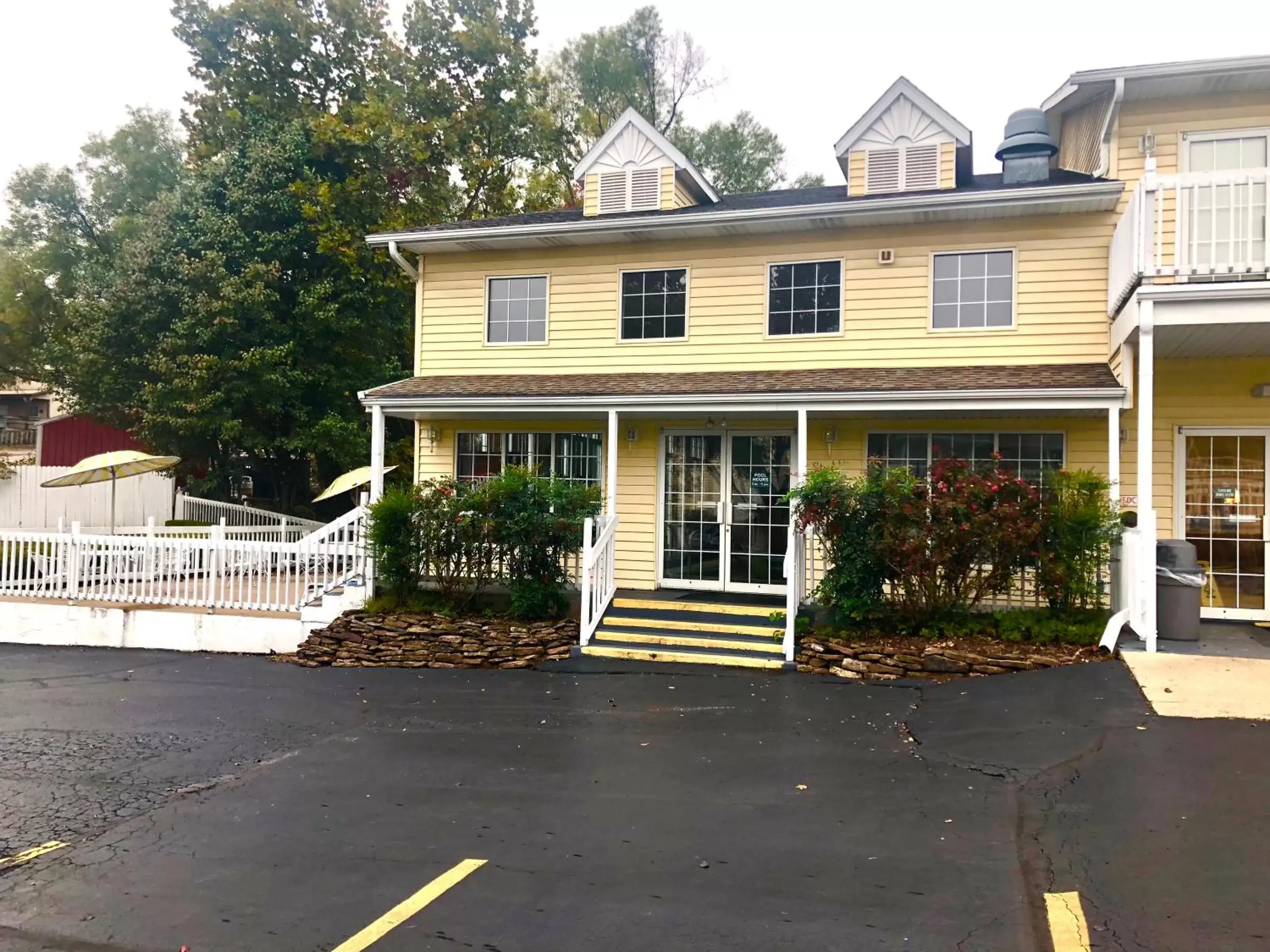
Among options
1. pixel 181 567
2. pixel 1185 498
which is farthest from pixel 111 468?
pixel 1185 498

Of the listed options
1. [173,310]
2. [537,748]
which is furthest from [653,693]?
[173,310]

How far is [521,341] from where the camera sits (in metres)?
13.6

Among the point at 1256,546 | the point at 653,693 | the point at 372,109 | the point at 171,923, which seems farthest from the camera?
the point at 372,109

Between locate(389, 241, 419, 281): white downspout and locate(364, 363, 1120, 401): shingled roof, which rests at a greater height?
locate(389, 241, 419, 281): white downspout

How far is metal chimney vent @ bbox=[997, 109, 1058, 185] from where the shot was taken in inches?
464

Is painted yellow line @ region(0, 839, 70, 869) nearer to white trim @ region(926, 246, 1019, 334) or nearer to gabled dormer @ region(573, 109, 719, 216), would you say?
white trim @ region(926, 246, 1019, 334)

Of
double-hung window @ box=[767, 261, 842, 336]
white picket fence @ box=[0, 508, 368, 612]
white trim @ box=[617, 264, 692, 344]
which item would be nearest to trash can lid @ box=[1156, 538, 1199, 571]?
double-hung window @ box=[767, 261, 842, 336]

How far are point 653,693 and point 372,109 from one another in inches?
734

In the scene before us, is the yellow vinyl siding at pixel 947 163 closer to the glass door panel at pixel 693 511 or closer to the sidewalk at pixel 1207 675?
the glass door panel at pixel 693 511

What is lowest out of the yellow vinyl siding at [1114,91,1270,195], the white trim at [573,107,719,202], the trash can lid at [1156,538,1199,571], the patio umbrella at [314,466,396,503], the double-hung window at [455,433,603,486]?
the trash can lid at [1156,538,1199,571]

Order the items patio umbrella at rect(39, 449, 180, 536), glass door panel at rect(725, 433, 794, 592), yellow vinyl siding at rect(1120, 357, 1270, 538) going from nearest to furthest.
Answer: yellow vinyl siding at rect(1120, 357, 1270, 538)
glass door panel at rect(725, 433, 794, 592)
patio umbrella at rect(39, 449, 180, 536)

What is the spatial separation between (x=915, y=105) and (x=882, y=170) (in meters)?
0.97

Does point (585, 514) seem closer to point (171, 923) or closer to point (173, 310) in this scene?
point (171, 923)

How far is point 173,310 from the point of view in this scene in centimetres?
2066
